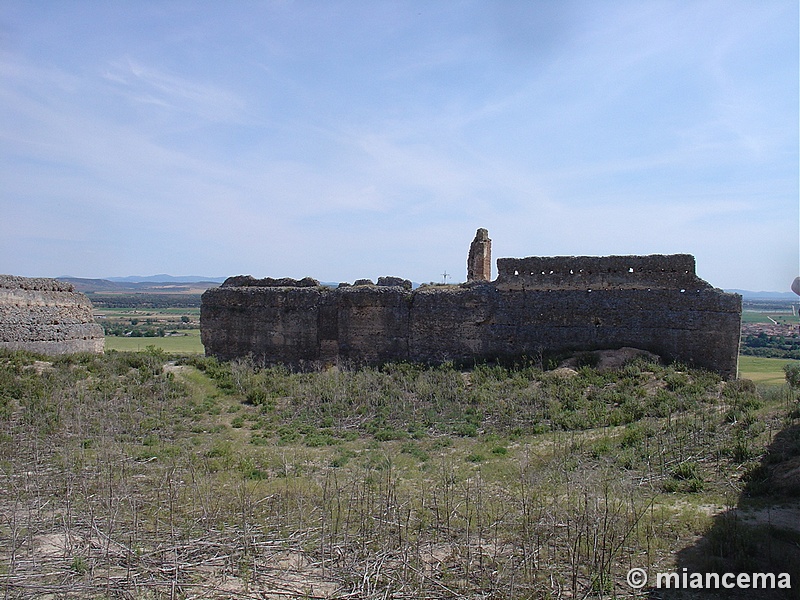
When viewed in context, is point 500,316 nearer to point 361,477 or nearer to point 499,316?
point 499,316

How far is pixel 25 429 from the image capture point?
8.99 meters

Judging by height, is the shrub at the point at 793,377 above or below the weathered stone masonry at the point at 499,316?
below

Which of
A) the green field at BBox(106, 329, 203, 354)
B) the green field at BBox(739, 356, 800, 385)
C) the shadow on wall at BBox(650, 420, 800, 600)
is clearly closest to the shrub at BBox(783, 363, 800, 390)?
the green field at BBox(739, 356, 800, 385)

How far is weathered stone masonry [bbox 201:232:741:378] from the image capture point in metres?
12.3

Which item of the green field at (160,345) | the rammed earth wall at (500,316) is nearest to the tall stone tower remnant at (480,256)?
the rammed earth wall at (500,316)

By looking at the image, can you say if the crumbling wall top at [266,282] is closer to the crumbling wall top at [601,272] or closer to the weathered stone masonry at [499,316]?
the weathered stone masonry at [499,316]

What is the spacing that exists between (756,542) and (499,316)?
8.99 meters

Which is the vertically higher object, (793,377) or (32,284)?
(32,284)

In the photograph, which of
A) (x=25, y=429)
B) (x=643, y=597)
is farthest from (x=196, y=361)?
(x=643, y=597)

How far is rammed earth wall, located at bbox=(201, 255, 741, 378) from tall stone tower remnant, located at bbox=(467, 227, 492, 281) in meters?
1.52

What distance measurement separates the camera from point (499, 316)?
539 inches

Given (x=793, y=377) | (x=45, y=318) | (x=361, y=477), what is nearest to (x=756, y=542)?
(x=361, y=477)

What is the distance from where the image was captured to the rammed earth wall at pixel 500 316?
12.3 metres

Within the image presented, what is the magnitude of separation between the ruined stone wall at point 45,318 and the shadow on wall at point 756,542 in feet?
47.5
